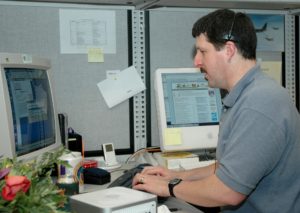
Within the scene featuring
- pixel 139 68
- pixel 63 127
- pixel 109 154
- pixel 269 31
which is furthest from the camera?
pixel 269 31

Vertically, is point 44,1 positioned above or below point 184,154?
above

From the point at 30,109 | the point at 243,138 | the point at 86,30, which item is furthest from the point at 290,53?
the point at 30,109

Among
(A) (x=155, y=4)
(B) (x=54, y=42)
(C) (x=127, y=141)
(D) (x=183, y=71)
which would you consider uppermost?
(A) (x=155, y=4)

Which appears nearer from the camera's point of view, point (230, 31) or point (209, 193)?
point (209, 193)

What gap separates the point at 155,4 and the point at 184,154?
61 centimetres

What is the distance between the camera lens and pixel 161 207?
114cm

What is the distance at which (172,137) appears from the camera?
1645mm

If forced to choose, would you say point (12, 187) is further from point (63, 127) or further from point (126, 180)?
point (63, 127)

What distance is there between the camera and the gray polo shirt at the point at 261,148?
3.45 ft

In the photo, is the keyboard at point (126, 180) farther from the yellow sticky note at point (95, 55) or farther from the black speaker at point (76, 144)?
the yellow sticky note at point (95, 55)

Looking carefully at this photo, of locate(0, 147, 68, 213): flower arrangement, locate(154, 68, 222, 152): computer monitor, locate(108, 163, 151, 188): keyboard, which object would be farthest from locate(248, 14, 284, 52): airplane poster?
locate(0, 147, 68, 213): flower arrangement

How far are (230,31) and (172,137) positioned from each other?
1.81 ft

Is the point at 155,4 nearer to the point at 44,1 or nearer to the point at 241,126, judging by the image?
the point at 44,1

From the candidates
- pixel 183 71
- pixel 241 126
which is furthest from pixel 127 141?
pixel 241 126
